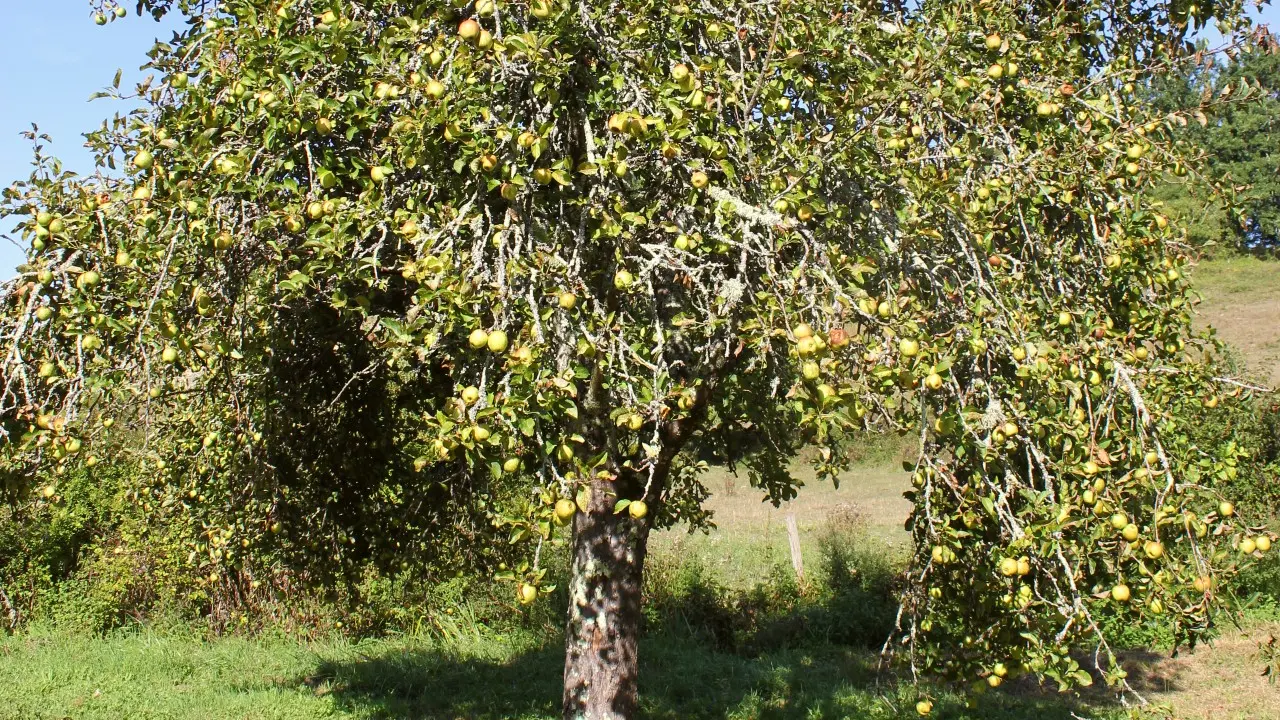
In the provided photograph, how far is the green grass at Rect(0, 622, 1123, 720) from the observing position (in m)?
6.40

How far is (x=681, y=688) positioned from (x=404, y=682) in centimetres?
216

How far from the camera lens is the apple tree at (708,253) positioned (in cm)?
250

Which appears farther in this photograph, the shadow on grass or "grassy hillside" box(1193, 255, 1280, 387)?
"grassy hillside" box(1193, 255, 1280, 387)

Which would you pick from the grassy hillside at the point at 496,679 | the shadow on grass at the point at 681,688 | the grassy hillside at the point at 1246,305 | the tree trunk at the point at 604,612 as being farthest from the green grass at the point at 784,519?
the grassy hillside at the point at 1246,305

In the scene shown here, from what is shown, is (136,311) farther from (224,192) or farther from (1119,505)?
(1119,505)

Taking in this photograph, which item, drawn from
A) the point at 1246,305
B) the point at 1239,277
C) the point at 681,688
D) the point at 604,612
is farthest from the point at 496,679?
the point at 1239,277

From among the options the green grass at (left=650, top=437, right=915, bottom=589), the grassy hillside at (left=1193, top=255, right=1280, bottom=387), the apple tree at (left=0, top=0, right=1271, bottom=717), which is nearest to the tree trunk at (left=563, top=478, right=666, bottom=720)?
the apple tree at (left=0, top=0, right=1271, bottom=717)

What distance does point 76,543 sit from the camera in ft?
33.0

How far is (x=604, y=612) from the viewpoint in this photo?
13.9 ft

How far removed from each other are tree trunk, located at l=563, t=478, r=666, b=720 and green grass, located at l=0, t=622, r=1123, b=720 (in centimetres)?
210

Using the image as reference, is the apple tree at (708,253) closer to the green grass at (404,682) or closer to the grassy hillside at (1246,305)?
the green grass at (404,682)

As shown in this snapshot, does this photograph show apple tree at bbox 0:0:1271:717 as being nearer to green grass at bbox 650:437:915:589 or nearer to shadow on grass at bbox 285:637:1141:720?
shadow on grass at bbox 285:637:1141:720

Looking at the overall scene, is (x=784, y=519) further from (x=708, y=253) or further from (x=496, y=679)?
(x=708, y=253)

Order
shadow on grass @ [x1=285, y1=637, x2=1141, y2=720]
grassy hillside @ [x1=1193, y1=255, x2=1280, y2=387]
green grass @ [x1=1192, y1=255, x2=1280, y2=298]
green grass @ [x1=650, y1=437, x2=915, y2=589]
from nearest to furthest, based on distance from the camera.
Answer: shadow on grass @ [x1=285, y1=637, x2=1141, y2=720], green grass @ [x1=650, y1=437, x2=915, y2=589], grassy hillside @ [x1=1193, y1=255, x2=1280, y2=387], green grass @ [x1=1192, y1=255, x2=1280, y2=298]
